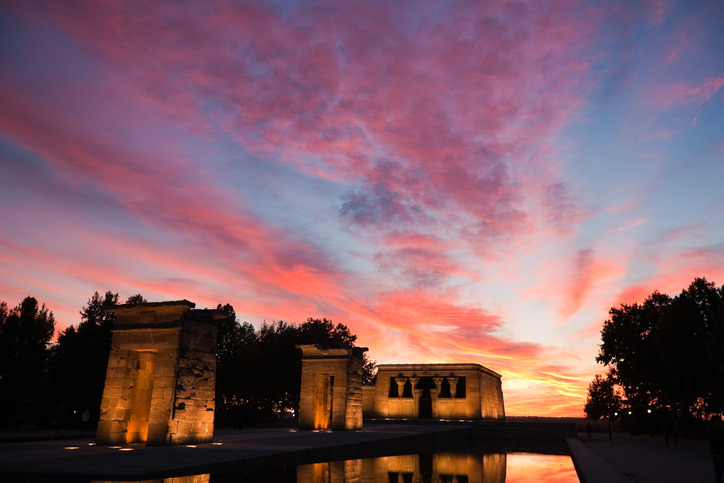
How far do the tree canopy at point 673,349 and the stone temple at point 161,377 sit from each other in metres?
24.9

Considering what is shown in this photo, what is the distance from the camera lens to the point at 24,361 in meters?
40.2

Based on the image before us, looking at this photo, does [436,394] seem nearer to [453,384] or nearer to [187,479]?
[453,384]

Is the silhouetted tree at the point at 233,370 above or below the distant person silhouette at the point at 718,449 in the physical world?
above

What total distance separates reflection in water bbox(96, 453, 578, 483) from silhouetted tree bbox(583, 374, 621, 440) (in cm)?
2767

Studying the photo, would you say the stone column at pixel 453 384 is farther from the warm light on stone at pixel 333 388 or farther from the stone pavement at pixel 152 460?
the stone pavement at pixel 152 460

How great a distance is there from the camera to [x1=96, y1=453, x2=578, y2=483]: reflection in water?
12.2 m

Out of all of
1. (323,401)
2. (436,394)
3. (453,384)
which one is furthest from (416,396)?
(323,401)

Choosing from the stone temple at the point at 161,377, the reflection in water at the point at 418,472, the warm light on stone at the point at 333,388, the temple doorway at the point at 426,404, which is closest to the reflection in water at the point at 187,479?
the reflection in water at the point at 418,472

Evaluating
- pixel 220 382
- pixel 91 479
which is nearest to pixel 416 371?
pixel 220 382

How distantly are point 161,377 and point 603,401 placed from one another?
58.8 m

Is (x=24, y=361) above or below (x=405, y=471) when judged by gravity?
above

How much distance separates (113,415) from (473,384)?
35.5 meters

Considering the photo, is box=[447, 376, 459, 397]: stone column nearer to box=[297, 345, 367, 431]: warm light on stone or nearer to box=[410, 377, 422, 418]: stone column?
box=[410, 377, 422, 418]: stone column

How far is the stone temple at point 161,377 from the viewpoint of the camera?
16.6 metres
